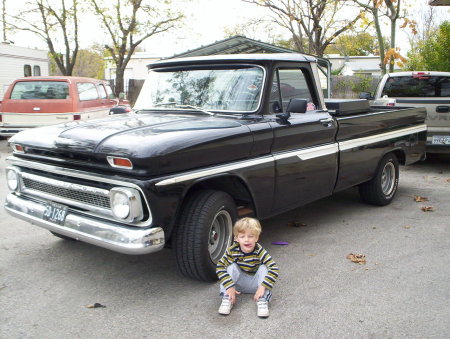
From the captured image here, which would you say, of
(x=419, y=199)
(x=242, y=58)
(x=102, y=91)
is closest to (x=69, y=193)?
(x=242, y=58)

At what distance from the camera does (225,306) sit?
3381 mm

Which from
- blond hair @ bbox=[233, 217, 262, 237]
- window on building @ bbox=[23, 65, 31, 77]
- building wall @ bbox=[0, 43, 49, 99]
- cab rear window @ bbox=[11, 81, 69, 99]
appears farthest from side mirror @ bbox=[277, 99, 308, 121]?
window on building @ bbox=[23, 65, 31, 77]

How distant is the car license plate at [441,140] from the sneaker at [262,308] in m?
6.36

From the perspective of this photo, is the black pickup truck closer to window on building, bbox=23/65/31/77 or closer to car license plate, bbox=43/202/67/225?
car license plate, bbox=43/202/67/225

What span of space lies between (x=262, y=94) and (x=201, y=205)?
134 cm

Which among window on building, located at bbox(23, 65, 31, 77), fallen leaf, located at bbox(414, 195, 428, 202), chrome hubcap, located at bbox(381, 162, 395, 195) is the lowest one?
fallen leaf, located at bbox(414, 195, 428, 202)

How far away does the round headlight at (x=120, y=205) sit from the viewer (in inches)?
130

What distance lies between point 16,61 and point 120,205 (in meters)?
15.4

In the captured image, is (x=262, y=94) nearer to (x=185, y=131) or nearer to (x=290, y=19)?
(x=185, y=131)

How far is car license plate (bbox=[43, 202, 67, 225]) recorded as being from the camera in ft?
12.1

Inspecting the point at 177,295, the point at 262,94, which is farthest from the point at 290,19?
the point at 177,295

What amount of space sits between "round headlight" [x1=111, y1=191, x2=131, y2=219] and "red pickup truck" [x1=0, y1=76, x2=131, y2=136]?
824cm

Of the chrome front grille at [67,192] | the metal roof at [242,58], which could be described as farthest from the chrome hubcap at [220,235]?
the metal roof at [242,58]

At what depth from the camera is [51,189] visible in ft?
12.9
